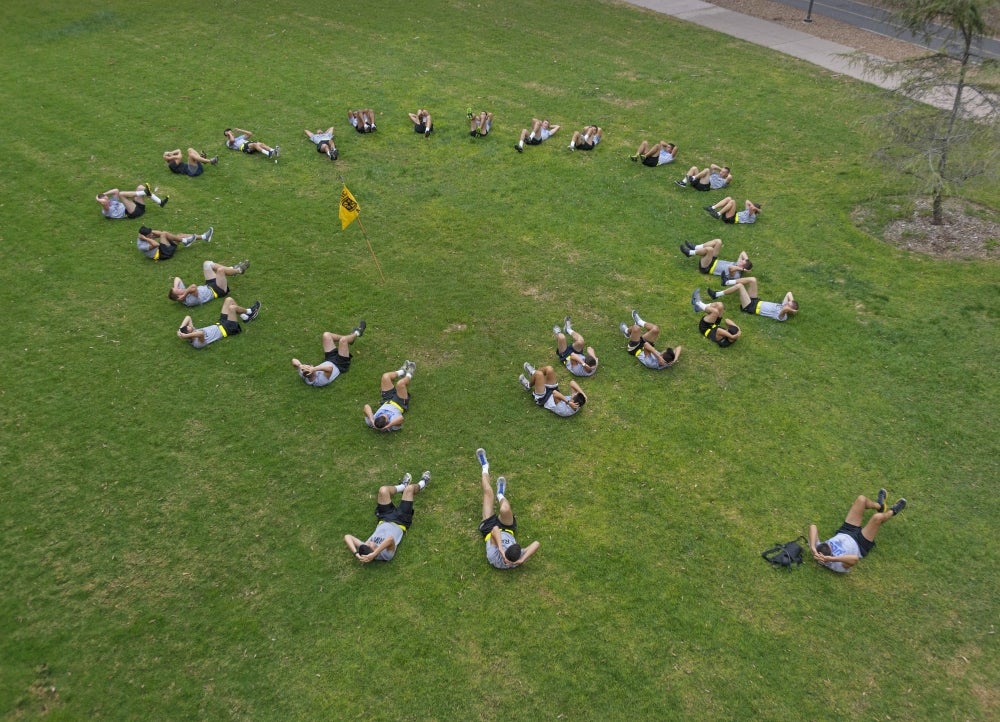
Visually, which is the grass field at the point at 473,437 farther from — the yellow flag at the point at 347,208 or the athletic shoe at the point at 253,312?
the yellow flag at the point at 347,208

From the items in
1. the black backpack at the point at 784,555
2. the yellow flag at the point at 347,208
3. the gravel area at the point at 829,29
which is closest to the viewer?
the black backpack at the point at 784,555

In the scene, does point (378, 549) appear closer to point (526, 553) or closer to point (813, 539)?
point (526, 553)

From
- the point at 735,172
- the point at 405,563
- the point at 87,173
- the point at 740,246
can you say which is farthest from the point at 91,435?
the point at 735,172

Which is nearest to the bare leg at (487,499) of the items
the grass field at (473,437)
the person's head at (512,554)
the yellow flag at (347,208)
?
the grass field at (473,437)

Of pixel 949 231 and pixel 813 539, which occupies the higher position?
pixel 949 231

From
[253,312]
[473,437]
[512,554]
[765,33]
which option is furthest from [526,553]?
[765,33]

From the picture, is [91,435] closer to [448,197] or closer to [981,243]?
[448,197]
